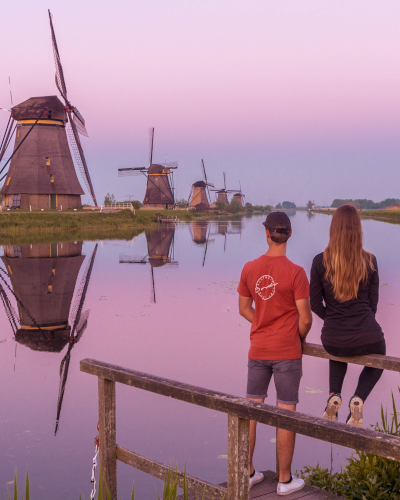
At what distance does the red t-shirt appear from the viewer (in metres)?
3.32

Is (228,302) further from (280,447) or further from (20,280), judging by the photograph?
(280,447)

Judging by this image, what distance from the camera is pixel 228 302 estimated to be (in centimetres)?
1334

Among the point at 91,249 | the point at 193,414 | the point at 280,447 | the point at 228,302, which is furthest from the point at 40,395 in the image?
the point at 91,249

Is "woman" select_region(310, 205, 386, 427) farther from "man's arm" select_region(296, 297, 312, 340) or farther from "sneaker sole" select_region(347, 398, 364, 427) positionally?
"man's arm" select_region(296, 297, 312, 340)

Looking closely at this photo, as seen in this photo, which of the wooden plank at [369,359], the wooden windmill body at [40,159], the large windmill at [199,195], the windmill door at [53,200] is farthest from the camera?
the large windmill at [199,195]

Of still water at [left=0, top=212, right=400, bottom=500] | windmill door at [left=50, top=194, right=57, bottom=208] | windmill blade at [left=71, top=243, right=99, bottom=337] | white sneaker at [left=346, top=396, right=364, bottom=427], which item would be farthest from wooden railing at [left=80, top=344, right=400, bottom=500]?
windmill door at [left=50, top=194, right=57, bottom=208]

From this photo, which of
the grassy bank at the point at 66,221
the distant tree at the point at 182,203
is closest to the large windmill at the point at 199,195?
the distant tree at the point at 182,203

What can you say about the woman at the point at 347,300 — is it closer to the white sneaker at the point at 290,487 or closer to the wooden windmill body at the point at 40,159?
the white sneaker at the point at 290,487

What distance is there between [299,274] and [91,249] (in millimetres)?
25567

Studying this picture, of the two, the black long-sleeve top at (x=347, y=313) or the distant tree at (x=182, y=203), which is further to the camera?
the distant tree at (x=182, y=203)

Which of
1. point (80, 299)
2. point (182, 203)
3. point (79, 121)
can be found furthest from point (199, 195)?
point (80, 299)

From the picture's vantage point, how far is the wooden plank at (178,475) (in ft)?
8.79

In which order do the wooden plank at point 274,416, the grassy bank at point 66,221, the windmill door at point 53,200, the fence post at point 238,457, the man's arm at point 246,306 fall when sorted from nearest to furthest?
1. the wooden plank at point 274,416
2. the fence post at point 238,457
3. the man's arm at point 246,306
4. the grassy bank at point 66,221
5. the windmill door at point 53,200

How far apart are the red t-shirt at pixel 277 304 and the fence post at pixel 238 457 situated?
0.90 metres
